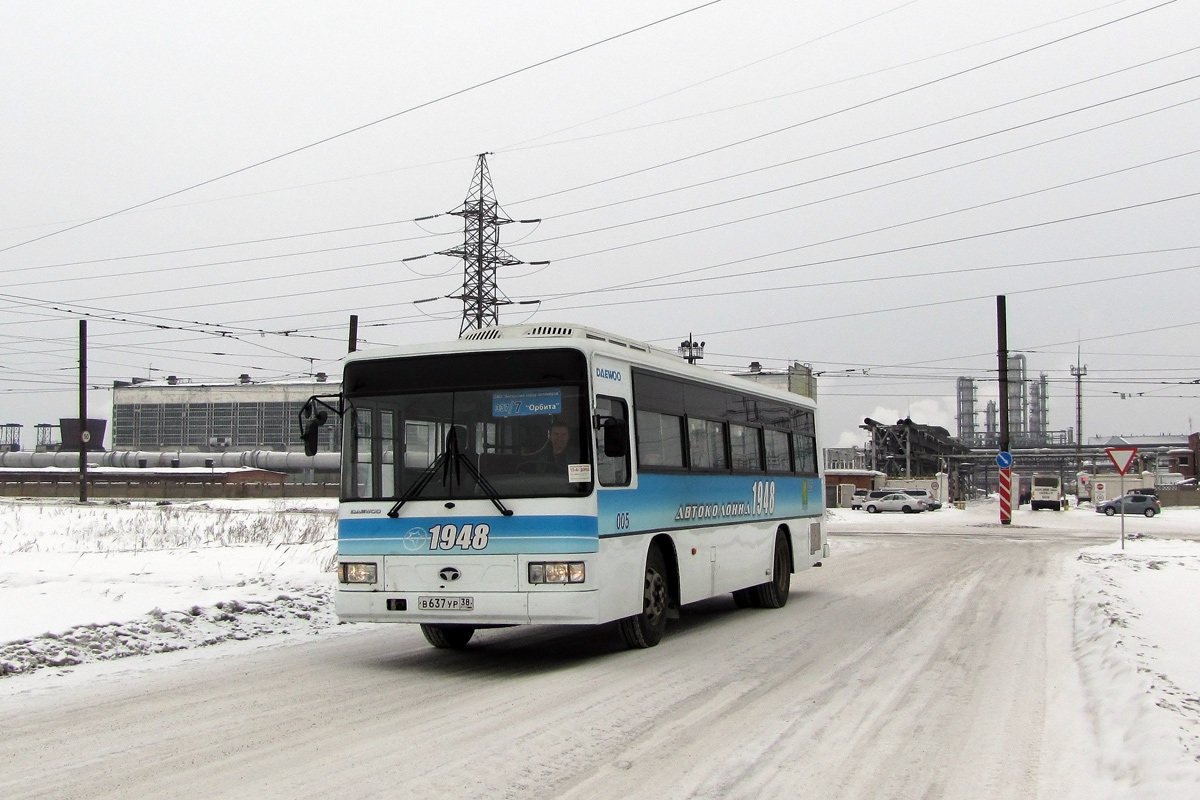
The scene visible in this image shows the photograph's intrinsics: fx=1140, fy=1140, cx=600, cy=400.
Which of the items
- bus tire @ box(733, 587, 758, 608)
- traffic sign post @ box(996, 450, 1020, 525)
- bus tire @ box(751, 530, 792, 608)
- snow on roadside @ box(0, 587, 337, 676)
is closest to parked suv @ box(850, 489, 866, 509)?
A: traffic sign post @ box(996, 450, 1020, 525)

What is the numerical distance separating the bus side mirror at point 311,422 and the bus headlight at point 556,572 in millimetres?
2152

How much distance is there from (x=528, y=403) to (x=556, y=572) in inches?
59.4

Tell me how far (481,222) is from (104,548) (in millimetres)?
12418

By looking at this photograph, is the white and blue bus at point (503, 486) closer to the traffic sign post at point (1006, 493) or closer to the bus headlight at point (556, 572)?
the bus headlight at point (556, 572)

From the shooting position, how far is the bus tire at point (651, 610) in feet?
36.1

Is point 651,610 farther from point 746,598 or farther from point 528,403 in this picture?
point 746,598

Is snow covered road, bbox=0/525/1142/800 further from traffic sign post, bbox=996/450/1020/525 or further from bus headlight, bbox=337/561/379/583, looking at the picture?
traffic sign post, bbox=996/450/1020/525

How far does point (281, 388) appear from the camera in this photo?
105500 millimetres

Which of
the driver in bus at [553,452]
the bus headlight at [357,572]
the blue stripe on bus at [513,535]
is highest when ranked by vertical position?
the driver in bus at [553,452]

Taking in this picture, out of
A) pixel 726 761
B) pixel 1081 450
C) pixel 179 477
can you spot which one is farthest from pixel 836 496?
pixel 726 761

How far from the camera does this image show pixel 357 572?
1030 cm

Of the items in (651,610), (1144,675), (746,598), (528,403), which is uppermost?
(528,403)

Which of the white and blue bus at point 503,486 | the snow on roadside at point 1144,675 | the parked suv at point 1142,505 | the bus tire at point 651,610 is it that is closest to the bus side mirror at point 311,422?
the white and blue bus at point 503,486

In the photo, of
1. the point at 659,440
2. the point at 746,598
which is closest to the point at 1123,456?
the point at 746,598
